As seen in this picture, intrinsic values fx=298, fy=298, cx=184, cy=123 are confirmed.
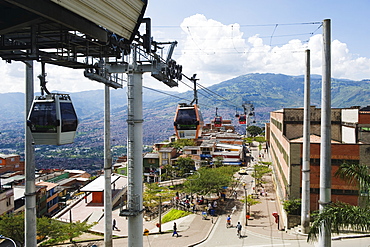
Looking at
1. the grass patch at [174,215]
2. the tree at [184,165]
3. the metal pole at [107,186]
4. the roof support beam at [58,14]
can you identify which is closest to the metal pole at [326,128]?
the roof support beam at [58,14]

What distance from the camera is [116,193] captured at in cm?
3412

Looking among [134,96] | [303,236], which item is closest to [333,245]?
[303,236]

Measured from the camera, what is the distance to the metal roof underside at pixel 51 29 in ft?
14.1

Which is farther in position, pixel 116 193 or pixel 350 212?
pixel 116 193

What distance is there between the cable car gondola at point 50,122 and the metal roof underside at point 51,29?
4.66 feet

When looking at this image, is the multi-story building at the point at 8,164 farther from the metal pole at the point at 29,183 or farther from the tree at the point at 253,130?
the tree at the point at 253,130

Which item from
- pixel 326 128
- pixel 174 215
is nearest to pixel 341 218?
pixel 326 128

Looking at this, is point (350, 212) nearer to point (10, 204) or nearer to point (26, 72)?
point (26, 72)

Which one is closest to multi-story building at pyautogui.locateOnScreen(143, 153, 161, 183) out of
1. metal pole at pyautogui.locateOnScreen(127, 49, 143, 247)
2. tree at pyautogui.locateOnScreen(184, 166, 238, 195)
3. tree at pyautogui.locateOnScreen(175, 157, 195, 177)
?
tree at pyautogui.locateOnScreen(175, 157, 195, 177)

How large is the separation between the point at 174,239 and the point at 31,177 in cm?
1387

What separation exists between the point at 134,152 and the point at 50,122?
3.58 m

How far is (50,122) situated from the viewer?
7.64 m

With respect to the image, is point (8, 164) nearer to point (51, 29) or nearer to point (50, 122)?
point (50, 122)

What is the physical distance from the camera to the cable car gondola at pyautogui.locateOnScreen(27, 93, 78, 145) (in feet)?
25.0
